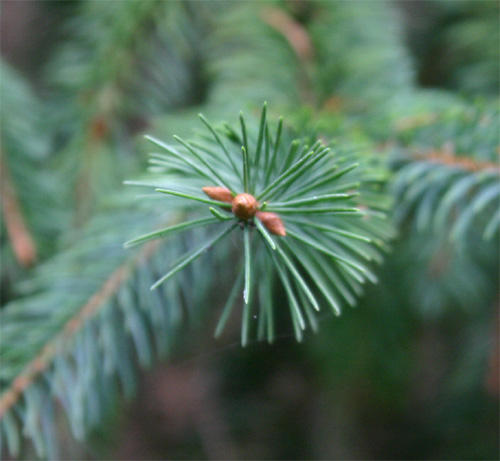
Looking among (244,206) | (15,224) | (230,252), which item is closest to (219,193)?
(244,206)

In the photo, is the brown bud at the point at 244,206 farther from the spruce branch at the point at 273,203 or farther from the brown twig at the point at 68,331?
the brown twig at the point at 68,331

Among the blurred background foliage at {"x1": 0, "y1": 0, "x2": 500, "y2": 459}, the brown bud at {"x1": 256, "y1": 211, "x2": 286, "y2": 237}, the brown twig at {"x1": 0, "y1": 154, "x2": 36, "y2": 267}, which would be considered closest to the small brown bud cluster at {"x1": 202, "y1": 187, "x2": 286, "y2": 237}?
the brown bud at {"x1": 256, "y1": 211, "x2": 286, "y2": 237}

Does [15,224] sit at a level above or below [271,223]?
above

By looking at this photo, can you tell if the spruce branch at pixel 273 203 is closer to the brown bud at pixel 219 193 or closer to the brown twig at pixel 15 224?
the brown bud at pixel 219 193

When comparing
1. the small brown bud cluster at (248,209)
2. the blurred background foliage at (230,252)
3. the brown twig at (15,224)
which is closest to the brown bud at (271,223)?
the small brown bud cluster at (248,209)

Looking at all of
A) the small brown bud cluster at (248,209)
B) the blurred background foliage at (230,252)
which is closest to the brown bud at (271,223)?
the small brown bud cluster at (248,209)

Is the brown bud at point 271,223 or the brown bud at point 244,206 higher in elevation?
the brown bud at point 244,206

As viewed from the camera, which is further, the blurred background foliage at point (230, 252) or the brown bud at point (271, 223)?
the blurred background foliage at point (230, 252)

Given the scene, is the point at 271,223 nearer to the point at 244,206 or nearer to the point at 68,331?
the point at 244,206

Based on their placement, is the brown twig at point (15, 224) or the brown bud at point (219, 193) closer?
the brown bud at point (219, 193)
